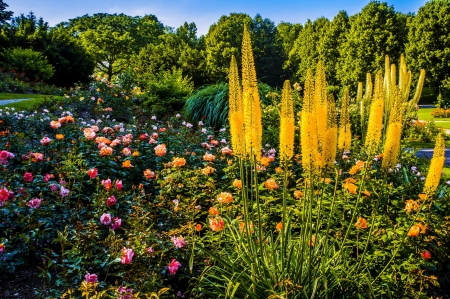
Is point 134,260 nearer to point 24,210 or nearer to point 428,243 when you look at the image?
point 24,210

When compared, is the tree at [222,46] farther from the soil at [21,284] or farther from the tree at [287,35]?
the soil at [21,284]

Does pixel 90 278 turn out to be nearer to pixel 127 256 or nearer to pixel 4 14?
pixel 127 256

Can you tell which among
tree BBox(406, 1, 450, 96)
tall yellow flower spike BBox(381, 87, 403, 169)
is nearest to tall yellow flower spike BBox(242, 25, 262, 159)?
tall yellow flower spike BBox(381, 87, 403, 169)

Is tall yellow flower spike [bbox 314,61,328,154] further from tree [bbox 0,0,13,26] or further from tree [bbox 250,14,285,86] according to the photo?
tree [bbox 250,14,285,86]

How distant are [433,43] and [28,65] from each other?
22679 mm

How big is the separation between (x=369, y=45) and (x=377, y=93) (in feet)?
83.4

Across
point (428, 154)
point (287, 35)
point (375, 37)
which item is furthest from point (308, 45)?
point (428, 154)

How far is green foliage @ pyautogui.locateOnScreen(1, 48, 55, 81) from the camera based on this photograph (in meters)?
15.9

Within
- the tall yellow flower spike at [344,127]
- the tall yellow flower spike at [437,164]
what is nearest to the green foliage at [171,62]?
the tall yellow flower spike at [344,127]

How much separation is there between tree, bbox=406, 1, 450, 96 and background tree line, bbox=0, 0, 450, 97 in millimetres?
55

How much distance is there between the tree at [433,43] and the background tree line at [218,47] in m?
0.06

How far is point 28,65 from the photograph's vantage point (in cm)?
1580

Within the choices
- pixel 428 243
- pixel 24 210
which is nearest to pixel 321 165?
pixel 428 243

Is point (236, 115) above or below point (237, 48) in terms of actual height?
below
